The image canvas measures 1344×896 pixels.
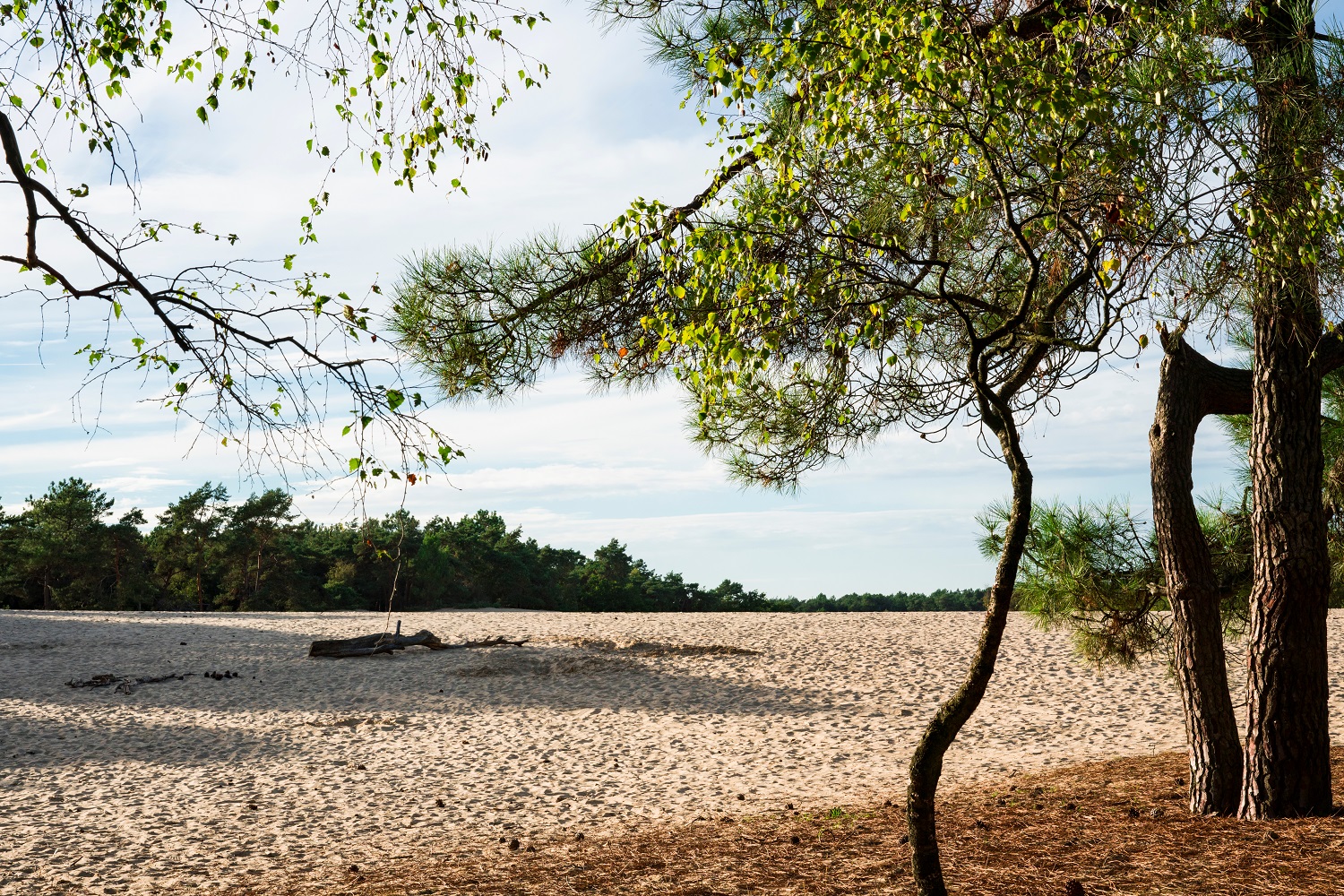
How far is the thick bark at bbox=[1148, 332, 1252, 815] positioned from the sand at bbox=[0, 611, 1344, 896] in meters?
2.21

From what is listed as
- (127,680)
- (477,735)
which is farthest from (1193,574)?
(127,680)

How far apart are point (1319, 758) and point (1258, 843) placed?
67cm

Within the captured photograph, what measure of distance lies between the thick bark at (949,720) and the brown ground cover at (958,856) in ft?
1.95

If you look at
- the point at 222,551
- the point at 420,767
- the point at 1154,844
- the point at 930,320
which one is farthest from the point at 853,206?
the point at 222,551

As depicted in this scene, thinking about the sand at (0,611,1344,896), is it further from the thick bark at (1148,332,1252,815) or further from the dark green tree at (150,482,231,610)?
the dark green tree at (150,482,231,610)

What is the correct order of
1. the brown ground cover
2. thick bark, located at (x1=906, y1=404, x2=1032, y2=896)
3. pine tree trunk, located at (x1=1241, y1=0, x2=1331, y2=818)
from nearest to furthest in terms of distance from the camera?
thick bark, located at (x1=906, y1=404, x2=1032, y2=896) → the brown ground cover → pine tree trunk, located at (x1=1241, y1=0, x2=1331, y2=818)

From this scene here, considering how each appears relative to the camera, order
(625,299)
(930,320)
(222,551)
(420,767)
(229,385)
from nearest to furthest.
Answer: (229,385)
(930,320)
(625,299)
(420,767)
(222,551)

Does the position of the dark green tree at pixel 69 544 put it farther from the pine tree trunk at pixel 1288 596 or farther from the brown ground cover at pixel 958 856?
the pine tree trunk at pixel 1288 596

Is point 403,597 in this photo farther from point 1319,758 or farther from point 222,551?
point 1319,758

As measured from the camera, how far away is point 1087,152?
3256 mm

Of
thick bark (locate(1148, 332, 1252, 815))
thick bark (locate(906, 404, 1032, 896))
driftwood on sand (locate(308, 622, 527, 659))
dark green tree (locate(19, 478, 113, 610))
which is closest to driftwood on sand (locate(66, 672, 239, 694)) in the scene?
driftwood on sand (locate(308, 622, 527, 659))

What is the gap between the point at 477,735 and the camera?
8438mm

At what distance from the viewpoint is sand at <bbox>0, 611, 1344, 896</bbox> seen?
17.9 feet

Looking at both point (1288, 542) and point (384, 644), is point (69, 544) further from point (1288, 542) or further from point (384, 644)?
point (1288, 542)
